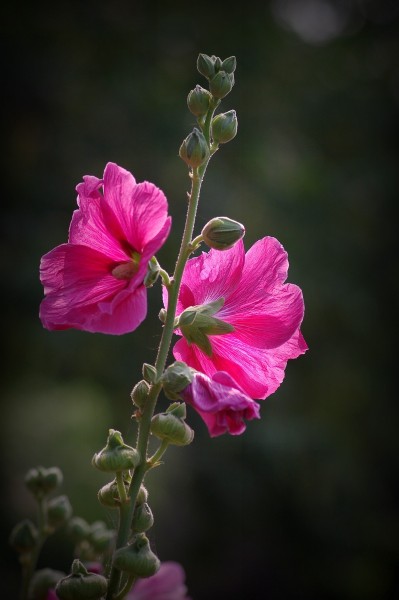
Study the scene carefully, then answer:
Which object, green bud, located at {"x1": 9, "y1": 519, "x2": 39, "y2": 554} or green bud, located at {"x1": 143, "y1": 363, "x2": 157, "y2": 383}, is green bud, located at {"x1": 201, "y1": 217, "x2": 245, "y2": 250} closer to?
green bud, located at {"x1": 143, "y1": 363, "x2": 157, "y2": 383}

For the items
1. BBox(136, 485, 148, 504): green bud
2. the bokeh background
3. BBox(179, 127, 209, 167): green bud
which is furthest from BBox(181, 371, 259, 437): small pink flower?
the bokeh background

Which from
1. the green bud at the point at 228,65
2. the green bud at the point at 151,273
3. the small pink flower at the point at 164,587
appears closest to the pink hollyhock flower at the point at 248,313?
the green bud at the point at 151,273

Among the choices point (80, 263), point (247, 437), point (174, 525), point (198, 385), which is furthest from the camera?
point (174, 525)

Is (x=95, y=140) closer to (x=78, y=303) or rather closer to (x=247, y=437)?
(x=247, y=437)

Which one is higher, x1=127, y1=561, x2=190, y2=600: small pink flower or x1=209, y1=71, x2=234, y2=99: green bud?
x1=209, y1=71, x2=234, y2=99: green bud

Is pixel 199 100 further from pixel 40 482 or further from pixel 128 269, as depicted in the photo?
pixel 40 482

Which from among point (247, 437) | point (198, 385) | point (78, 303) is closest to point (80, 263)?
point (78, 303)
